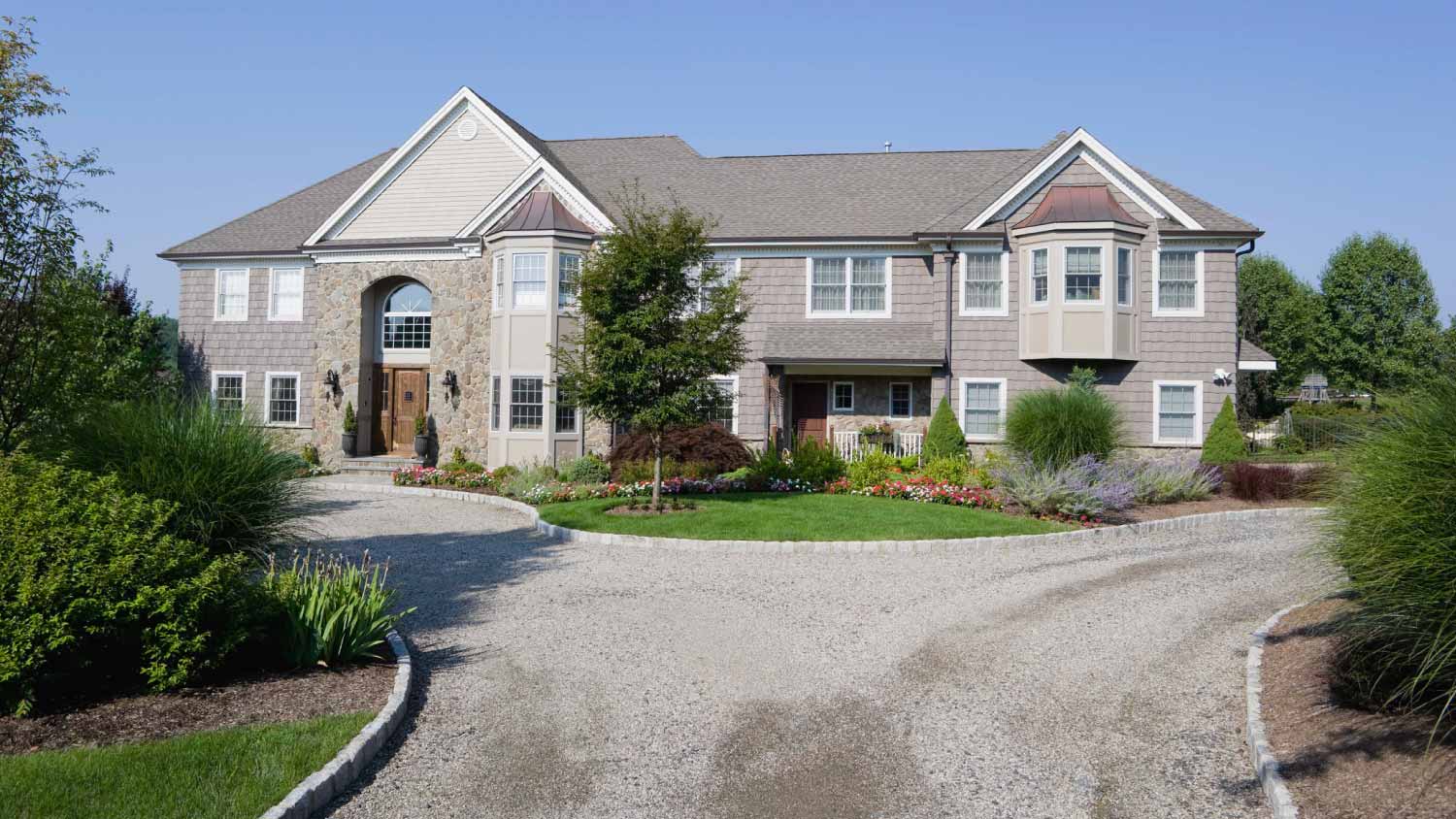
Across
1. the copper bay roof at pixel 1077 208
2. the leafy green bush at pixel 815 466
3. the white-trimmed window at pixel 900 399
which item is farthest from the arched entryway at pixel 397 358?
the copper bay roof at pixel 1077 208

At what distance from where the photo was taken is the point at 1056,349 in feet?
73.6

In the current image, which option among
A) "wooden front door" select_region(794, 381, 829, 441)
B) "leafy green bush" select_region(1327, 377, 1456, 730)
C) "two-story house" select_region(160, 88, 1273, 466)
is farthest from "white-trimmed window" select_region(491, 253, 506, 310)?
"leafy green bush" select_region(1327, 377, 1456, 730)

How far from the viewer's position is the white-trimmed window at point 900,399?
24.6m

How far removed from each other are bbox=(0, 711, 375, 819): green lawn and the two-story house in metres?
17.3

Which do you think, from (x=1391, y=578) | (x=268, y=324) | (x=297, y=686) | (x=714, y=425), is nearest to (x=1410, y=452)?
(x=1391, y=578)

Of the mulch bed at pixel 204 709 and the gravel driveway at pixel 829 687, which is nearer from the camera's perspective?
the gravel driveway at pixel 829 687

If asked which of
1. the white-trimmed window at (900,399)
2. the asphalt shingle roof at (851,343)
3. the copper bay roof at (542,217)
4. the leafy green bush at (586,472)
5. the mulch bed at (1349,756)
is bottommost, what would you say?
the mulch bed at (1349,756)

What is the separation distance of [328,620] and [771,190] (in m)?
21.6

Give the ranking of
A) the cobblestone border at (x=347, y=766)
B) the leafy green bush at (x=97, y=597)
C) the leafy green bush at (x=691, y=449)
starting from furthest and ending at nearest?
the leafy green bush at (x=691, y=449)
the leafy green bush at (x=97, y=597)
the cobblestone border at (x=347, y=766)

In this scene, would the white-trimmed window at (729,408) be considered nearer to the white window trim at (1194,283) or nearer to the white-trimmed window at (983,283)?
the white-trimmed window at (983,283)

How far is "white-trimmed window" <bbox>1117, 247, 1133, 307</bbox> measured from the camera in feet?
73.8

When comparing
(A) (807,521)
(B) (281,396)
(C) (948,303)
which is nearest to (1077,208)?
(C) (948,303)

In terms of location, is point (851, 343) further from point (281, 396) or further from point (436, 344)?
point (281, 396)

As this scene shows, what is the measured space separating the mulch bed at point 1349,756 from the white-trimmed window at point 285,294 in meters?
26.2
